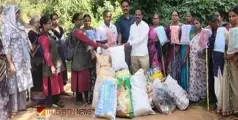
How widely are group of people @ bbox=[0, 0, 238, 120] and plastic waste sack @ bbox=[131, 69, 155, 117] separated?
0.69m

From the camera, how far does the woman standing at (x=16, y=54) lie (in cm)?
596

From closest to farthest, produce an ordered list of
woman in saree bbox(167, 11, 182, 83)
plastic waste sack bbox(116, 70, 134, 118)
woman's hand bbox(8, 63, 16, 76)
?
woman's hand bbox(8, 63, 16, 76) < plastic waste sack bbox(116, 70, 134, 118) < woman in saree bbox(167, 11, 182, 83)

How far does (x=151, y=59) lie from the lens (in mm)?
7086

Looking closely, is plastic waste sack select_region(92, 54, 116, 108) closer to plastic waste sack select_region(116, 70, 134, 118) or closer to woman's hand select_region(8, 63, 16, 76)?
plastic waste sack select_region(116, 70, 134, 118)

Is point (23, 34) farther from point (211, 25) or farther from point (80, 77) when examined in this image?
point (211, 25)

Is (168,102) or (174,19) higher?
(174,19)

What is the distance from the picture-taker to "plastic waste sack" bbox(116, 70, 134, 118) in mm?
Answer: 6066

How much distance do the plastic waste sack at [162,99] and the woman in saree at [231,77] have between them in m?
0.84

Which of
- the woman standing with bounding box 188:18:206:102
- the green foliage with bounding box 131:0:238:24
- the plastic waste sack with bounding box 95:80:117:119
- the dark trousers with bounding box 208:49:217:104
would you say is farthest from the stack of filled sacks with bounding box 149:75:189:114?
the green foliage with bounding box 131:0:238:24

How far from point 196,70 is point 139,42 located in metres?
1.17

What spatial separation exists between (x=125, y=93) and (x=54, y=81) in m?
1.34

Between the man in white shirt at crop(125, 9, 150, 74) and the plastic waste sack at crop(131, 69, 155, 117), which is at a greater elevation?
the man in white shirt at crop(125, 9, 150, 74)

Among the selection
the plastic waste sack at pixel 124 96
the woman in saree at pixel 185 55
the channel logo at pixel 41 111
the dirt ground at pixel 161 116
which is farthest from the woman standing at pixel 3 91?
the woman in saree at pixel 185 55

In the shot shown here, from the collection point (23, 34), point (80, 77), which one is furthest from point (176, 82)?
point (23, 34)
